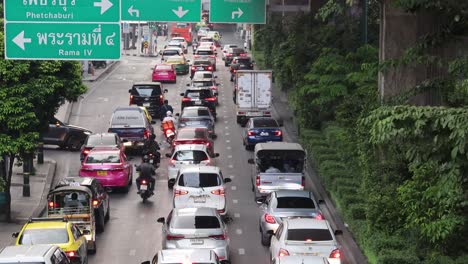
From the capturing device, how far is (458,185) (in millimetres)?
14516

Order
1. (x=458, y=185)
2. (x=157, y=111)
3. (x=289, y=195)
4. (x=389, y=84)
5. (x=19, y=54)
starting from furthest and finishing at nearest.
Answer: (x=157, y=111)
(x=389, y=84)
(x=289, y=195)
(x=19, y=54)
(x=458, y=185)

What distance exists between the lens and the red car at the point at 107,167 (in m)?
34.1

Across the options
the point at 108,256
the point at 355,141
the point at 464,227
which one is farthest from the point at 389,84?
the point at 464,227

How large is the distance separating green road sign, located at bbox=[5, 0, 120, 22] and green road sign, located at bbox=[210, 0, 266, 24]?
10242mm

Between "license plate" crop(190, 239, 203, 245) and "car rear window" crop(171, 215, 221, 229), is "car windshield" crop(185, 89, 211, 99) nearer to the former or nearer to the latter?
"car rear window" crop(171, 215, 221, 229)

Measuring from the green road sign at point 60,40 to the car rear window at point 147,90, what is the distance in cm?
2635

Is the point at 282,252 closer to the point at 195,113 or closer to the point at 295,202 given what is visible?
the point at 295,202

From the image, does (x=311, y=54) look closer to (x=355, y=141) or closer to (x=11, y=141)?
(x=355, y=141)

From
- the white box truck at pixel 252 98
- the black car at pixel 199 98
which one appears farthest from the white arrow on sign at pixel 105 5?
the black car at pixel 199 98

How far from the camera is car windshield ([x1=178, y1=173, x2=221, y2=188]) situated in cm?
3003

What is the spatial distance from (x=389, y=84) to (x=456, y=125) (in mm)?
18368

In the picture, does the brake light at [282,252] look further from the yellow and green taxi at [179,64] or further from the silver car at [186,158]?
the yellow and green taxi at [179,64]

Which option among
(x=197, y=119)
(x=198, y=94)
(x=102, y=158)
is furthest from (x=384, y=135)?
(x=198, y=94)

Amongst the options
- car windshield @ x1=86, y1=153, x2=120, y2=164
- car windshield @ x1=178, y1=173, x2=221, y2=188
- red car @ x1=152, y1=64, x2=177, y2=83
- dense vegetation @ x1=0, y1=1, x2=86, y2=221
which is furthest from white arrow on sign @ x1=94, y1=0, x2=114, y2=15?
red car @ x1=152, y1=64, x2=177, y2=83
